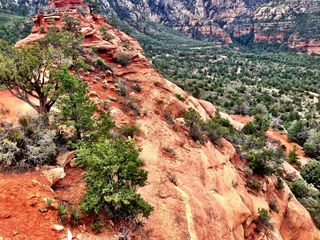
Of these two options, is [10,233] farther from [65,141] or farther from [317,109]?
[317,109]

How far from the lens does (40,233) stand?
990cm

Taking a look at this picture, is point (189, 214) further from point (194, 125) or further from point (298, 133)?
Result: point (298, 133)

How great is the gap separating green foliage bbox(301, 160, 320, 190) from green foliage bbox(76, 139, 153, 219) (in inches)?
1040

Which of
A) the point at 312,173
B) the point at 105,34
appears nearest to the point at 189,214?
the point at 312,173

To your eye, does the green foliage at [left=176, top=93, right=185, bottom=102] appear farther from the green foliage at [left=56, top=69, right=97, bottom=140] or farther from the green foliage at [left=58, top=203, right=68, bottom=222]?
the green foliage at [left=58, top=203, right=68, bottom=222]

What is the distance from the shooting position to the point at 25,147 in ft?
45.3

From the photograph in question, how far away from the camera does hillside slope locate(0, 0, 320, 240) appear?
1363cm

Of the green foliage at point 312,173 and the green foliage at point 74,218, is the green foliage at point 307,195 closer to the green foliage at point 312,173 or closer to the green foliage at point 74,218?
the green foliage at point 312,173

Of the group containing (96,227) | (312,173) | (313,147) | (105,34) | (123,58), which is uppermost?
(105,34)

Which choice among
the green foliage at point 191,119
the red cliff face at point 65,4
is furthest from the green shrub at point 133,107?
the red cliff face at point 65,4

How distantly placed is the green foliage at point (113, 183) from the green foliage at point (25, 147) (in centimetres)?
288

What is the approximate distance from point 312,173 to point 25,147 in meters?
28.3

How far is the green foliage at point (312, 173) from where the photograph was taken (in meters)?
32.6

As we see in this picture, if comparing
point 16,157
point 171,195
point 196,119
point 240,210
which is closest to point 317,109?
point 196,119
